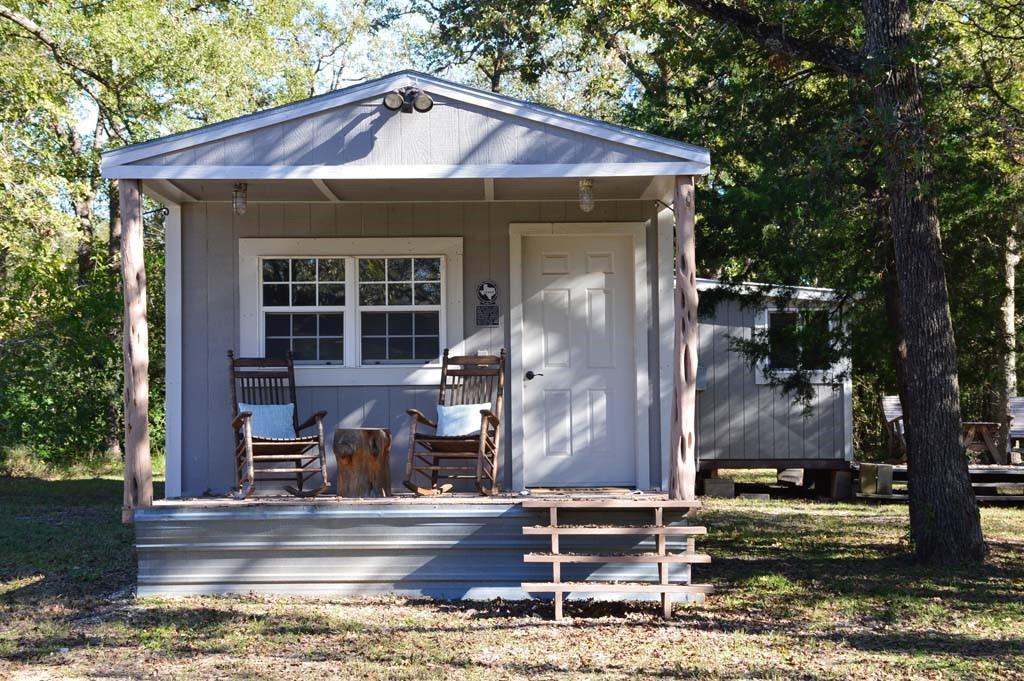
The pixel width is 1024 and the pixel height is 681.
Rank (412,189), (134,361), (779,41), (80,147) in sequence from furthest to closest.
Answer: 1. (80,147)
2. (779,41)
3. (412,189)
4. (134,361)

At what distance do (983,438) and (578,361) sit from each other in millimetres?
7251

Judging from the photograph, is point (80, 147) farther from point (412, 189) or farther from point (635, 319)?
point (635, 319)

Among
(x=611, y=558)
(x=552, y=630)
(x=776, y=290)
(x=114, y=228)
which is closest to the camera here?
(x=552, y=630)

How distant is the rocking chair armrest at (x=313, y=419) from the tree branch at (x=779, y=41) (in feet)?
12.9

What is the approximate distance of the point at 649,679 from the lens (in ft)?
15.3

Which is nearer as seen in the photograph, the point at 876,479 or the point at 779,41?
the point at 779,41

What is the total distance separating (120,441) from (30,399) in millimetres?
1367

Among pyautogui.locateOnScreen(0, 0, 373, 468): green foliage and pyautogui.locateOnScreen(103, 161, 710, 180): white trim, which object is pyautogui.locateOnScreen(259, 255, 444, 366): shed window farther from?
pyautogui.locateOnScreen(0, 0, 373, 468): green foliage

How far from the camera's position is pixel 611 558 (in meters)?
5.96

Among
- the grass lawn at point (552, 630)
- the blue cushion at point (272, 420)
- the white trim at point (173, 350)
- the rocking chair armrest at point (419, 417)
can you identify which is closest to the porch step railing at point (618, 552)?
the grass lawn at point (552, 630)

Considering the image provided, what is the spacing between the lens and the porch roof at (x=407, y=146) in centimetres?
618

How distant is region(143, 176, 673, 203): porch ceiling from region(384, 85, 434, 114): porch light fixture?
1.78 ft

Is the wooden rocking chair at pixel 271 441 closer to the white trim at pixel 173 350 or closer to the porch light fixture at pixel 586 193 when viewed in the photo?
the white trim at pixel 173 350

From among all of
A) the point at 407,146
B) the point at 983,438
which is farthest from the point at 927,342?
the point at 983,438
